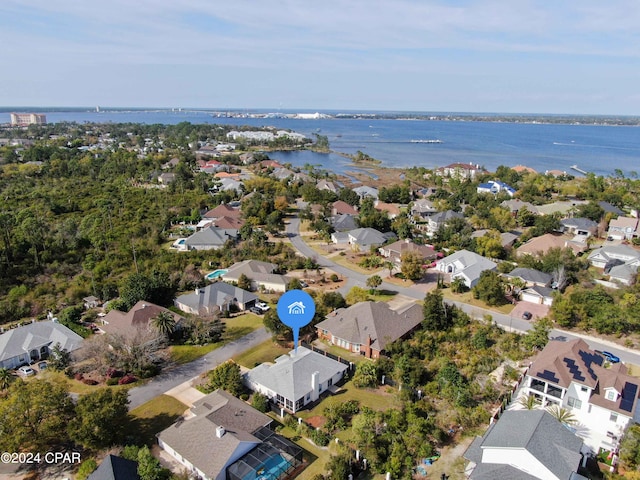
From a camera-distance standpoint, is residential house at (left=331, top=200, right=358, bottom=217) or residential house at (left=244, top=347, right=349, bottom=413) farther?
residential house at (left=331, top=200, right=358, bottom=217)

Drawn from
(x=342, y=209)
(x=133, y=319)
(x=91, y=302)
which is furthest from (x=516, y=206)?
(x=91, y=302)

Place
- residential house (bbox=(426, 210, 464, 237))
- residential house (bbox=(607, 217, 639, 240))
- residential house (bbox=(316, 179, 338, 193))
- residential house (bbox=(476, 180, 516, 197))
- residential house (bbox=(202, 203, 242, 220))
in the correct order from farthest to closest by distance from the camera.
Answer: residential house (bbox=(316, 179, 338, 193)), residential house (bbox=(476, 180, 516, 197)), residential house (bbox=(202, 203, 242, 220)), residential house (bbox=(426, 210, 464, 237)), residential house (bbox=(607, 217, 639, 240))

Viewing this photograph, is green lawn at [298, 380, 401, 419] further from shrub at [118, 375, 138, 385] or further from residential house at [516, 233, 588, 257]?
residential house at [516, 233, 588, 257]

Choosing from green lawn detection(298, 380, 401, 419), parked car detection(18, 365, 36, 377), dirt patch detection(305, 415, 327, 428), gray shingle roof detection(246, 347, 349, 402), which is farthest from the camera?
parked car detection(18, 365, 36, 377)

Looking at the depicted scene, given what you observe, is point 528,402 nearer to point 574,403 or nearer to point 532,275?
point 574,403

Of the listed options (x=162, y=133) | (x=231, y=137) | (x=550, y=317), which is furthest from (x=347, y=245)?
(x=162, y=133)

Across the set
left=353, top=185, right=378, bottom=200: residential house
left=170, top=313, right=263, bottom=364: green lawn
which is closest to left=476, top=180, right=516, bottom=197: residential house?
left=353, top=185, right=378, bottom=200: residential house

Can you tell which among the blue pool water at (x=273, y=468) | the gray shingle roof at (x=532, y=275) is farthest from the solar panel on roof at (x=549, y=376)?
the gray shingle roof at (x=532, y=275)
